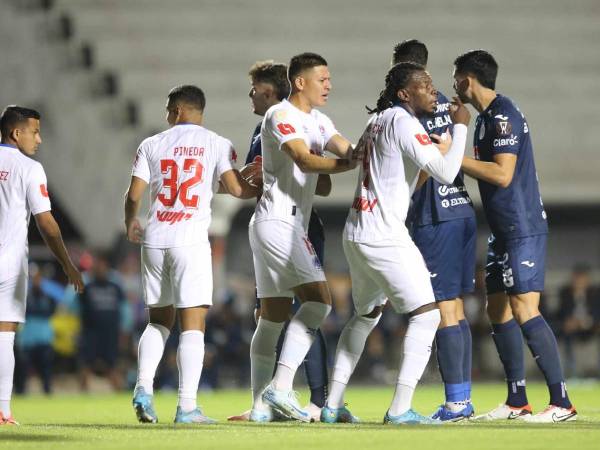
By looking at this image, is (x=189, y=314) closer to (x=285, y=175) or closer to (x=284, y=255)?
(x=284, y=255)

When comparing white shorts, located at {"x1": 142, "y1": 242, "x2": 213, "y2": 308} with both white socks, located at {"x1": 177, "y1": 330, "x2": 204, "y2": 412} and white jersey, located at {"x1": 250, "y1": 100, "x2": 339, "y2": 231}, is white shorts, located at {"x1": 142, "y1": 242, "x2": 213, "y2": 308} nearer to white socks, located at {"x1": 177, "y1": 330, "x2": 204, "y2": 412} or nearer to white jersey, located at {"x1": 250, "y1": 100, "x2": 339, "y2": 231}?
white socks, located at {"x1": 177, "y1": 330, "x2": 204, "y2": 412}

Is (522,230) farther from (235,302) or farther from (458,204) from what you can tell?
(235,302)

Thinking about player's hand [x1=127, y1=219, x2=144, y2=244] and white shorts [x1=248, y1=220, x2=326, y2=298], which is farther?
player's hand [x1=127, y1=219, x2=144, y2=244]

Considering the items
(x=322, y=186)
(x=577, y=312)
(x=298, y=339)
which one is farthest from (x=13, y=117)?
(x=577, y=312)

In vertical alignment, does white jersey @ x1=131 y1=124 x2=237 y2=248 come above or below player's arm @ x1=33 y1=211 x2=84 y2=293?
above

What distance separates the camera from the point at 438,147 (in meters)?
6.97

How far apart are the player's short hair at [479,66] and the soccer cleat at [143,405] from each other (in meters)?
2.71

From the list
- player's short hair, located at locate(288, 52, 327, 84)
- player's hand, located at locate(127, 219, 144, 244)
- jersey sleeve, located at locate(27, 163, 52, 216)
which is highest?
player's short hair, located at locate(288, 52, 327, 84)

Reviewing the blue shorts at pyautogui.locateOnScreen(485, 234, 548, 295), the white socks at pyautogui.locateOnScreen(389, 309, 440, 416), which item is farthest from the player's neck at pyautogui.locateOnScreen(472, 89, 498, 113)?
the white socks at pyautogui.locateOnScreen(389, 309, 440, 416)

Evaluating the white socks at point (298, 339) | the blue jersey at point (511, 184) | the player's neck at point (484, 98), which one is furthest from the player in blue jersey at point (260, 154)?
the player's neck at point (484, 98)

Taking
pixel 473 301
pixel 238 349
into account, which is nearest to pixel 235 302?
pixel 238 349

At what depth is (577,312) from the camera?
1647 centimetres

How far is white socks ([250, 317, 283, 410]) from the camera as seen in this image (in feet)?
24.1

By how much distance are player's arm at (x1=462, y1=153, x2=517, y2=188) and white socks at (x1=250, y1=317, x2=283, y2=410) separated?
4.75ft
